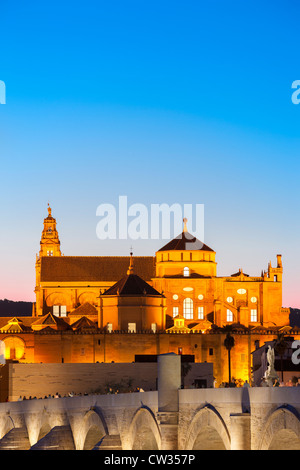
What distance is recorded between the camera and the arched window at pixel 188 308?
112 meters

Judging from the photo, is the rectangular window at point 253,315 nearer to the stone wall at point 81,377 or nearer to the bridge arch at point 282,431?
the stone wall at point 81,377

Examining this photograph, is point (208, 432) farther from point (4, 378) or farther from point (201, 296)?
point (201, 296)

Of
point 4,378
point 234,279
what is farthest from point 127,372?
point 234,279

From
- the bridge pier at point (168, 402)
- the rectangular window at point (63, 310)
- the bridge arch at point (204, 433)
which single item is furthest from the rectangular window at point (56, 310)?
the bridge arch at point (204, 433)

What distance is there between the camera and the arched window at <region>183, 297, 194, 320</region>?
112m

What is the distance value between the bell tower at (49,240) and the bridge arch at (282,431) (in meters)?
95.4

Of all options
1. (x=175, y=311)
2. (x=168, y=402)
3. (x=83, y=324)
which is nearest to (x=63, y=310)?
(x=83, y=324)

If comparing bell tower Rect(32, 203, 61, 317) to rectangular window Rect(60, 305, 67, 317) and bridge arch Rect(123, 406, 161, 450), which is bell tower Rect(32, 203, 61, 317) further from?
bridge arch Rect(123, 406, 161, 450)

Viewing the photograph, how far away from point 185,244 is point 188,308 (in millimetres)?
6748

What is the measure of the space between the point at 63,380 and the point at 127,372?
516 cm

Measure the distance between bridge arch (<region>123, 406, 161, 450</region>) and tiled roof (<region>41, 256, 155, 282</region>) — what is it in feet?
232

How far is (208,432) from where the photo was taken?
41.0 m

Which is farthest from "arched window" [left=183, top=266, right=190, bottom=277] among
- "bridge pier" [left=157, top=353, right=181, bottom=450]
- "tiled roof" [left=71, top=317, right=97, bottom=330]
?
"bridge pier" [left=157, top=353, right=181, bottom=450]
